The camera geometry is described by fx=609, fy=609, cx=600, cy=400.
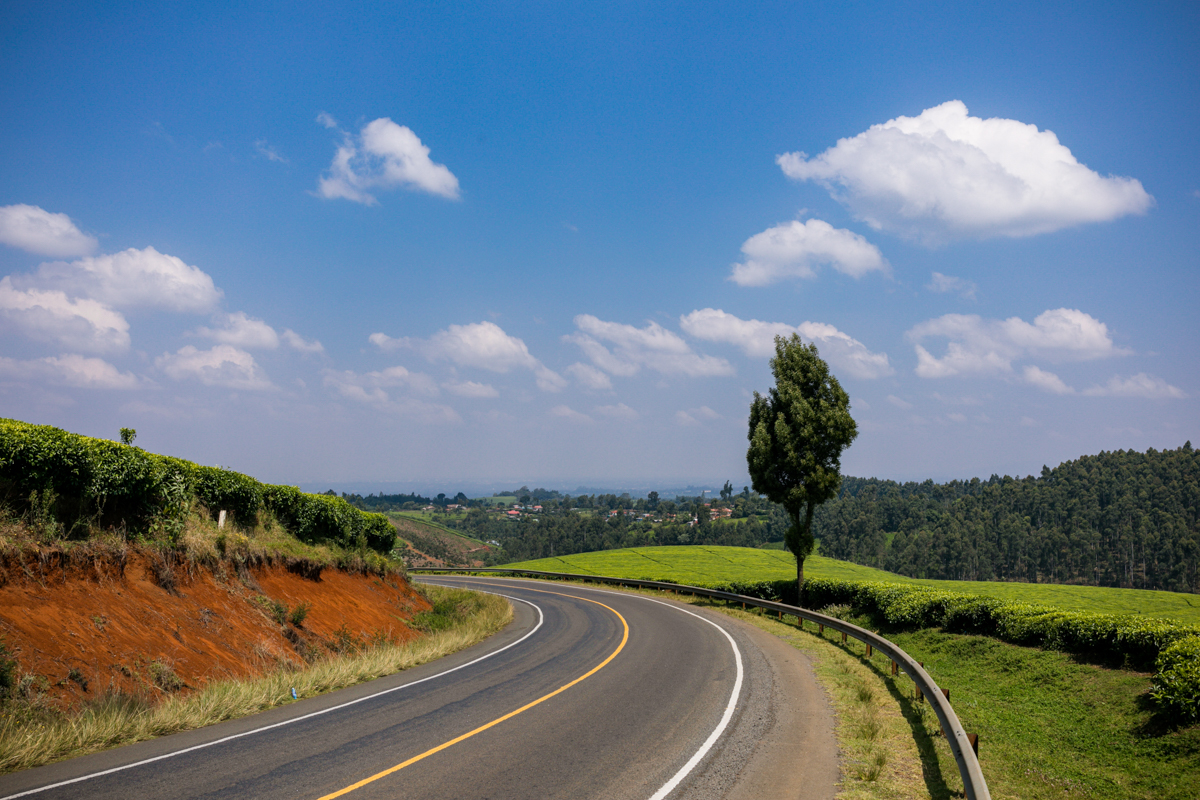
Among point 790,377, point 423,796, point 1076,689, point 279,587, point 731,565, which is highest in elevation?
point 790,377

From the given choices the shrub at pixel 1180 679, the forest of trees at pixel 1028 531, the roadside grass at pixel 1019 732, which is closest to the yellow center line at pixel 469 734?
the roadside grass at pixel 1019 732

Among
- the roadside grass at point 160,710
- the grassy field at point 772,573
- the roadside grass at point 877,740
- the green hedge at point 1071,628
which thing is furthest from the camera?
the grassy field at point 772,573

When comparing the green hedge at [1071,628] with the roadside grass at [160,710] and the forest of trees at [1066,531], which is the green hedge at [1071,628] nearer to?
the roadside grass at [160,710]

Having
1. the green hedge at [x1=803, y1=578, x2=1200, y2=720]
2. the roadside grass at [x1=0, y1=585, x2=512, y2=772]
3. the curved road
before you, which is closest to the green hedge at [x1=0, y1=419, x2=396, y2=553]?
the roadside grass at [x1=0, y1=585, x2=512, y2=772]

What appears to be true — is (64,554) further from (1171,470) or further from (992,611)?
(1171,470)

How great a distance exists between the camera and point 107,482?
14859 mm

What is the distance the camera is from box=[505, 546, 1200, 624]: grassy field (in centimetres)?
3127

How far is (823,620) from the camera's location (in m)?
19.8

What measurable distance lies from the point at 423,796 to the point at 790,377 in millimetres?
25888

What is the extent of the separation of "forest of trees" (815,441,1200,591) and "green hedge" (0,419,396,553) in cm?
10835

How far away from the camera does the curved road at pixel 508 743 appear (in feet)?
24.5

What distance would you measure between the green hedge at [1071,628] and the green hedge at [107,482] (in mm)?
21172

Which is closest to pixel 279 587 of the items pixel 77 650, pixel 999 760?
pixel 77 650

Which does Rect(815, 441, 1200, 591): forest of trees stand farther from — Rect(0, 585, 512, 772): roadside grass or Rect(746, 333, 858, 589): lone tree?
Rect(0, 585, 512, 772): roadside grass
